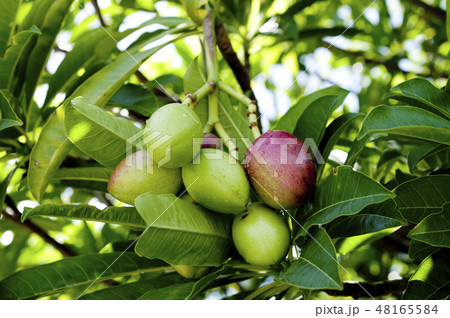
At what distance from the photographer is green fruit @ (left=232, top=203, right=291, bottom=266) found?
2.99 ft

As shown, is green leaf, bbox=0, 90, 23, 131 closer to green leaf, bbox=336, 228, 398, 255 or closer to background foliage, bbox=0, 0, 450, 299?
background foliage, bbox=0, 0, 450, 299

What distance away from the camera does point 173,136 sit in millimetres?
864

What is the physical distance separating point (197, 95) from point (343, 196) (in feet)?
1.33

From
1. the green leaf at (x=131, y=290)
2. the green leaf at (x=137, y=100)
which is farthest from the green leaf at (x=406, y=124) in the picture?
the green leaf at (x=137, y=100)

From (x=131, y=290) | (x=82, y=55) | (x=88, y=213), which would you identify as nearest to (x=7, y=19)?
(x=82, y=55)

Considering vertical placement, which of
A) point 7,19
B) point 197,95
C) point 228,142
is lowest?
point 228,142

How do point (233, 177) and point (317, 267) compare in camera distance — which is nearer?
point (317, 267)

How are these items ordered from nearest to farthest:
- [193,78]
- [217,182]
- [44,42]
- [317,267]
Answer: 1. [317,267]
2. [217,182]
3. [193,78]
4. [44,42]

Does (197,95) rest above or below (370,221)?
above

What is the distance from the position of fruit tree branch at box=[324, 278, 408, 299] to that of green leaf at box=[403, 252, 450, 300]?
30 cm

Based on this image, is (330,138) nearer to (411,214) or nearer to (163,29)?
(411,214)

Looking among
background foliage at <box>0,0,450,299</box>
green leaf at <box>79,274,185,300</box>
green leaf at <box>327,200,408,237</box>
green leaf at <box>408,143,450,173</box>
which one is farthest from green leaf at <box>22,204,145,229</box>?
green leaf at <box>408,143,450,173</box>

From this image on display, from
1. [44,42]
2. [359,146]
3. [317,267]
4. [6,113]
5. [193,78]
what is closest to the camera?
[317,267]

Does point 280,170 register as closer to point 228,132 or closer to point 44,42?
point 228,132
